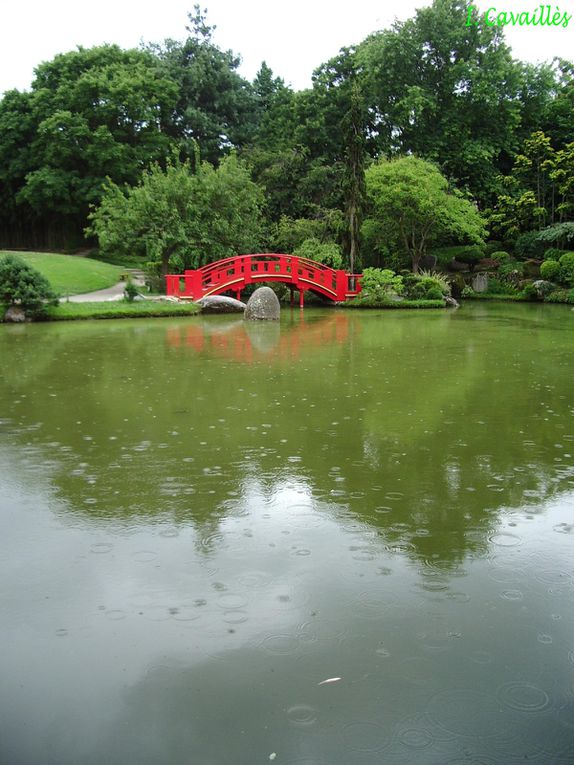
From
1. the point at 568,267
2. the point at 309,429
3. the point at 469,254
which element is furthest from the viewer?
the point at 469,254

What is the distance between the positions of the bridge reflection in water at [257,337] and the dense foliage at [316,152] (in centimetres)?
711

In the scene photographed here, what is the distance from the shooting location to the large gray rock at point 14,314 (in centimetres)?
1634

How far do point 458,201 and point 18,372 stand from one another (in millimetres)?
20089

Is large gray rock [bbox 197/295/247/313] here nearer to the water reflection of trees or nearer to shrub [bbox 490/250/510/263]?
the water reflection of trees

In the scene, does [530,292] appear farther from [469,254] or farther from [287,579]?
[287,579]

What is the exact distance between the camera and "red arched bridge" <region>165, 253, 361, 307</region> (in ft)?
68.0

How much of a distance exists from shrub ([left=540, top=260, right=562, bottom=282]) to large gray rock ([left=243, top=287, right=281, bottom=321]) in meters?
12.7

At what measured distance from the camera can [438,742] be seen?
2244 millimetres

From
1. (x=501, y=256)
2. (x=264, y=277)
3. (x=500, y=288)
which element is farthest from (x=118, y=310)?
(x=501, y=256)

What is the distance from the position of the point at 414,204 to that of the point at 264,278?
23.4 ft

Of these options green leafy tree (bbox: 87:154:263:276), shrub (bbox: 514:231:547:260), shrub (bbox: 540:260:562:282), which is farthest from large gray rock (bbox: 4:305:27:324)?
shrub (bbox: 514:231:547:260)

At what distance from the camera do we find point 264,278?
71.3 feet

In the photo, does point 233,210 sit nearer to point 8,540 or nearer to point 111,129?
point 111,129

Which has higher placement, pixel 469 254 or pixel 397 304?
pixel 469 254
